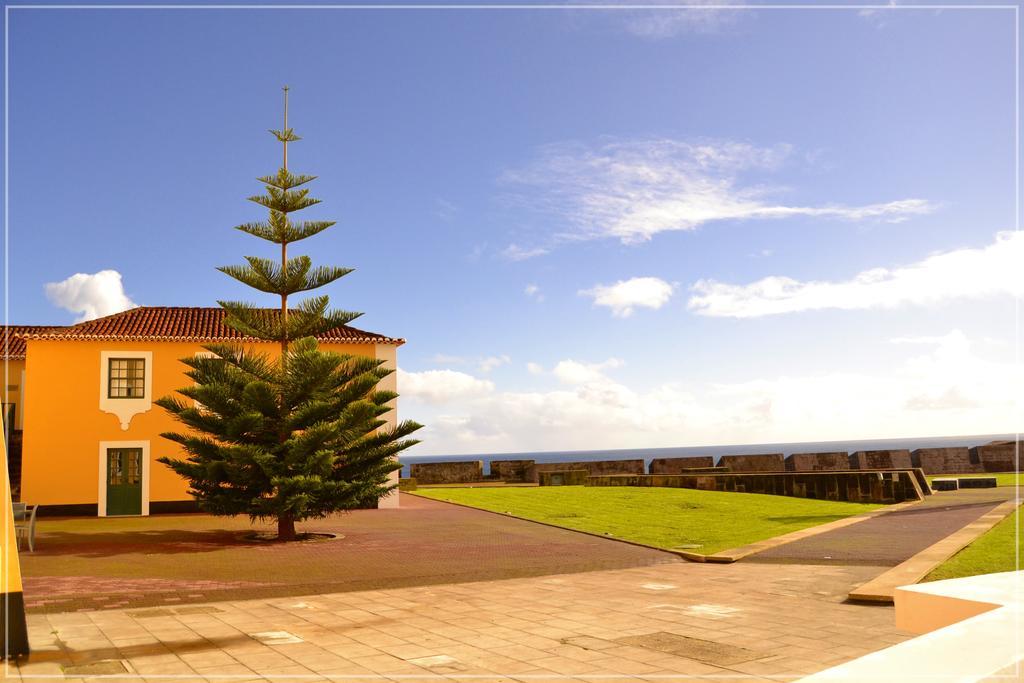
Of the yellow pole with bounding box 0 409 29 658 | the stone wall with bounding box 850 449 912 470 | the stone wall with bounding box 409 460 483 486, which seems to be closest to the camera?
the yellow pole with bounding box 0 409 29 658

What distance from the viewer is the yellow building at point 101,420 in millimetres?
22047

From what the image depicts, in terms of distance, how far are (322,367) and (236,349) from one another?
2257 mm

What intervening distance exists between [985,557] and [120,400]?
69.5 ft

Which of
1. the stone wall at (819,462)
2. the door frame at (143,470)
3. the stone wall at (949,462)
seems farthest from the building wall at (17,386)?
the stone wall at (949,462)

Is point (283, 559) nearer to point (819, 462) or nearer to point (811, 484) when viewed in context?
point (811, 484)

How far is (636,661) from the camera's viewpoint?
620 cm

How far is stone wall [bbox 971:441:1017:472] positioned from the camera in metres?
29.7

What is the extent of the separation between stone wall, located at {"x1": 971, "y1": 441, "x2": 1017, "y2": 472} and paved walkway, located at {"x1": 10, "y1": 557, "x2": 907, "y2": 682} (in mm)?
23981

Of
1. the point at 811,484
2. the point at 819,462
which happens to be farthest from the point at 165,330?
the point at 819,462

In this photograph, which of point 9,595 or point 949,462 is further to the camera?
point 949,462

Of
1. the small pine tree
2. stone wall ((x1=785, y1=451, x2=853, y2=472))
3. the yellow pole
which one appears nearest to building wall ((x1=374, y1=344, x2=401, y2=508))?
the small pine tree

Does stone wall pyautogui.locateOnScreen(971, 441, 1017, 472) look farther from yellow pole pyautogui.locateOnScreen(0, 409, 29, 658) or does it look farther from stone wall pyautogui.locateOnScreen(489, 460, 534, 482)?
yellow pole pyautogui.locateOnScreen(0, 409, 29, 658)

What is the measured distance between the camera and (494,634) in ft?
23.9

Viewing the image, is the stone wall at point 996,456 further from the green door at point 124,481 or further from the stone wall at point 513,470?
the green door at point 124,481
